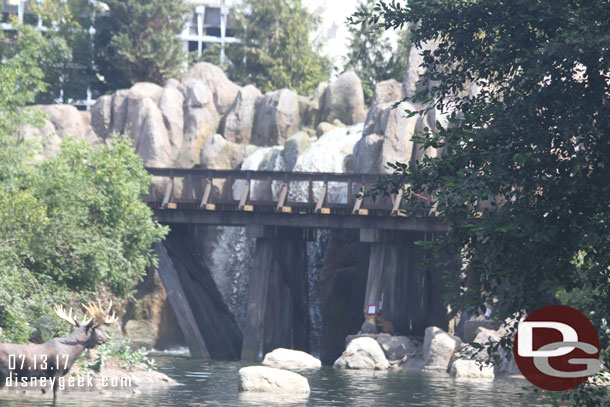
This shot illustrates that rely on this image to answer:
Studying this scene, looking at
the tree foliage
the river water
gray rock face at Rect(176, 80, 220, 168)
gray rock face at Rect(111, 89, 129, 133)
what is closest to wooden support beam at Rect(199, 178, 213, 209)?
the tree foliage

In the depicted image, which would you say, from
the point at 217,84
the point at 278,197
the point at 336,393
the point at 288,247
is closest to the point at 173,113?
the point at 217,84

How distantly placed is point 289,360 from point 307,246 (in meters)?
9.91

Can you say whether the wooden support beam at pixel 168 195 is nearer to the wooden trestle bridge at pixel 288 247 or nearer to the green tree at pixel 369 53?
the wooden trestle bridge at pixel 288 247

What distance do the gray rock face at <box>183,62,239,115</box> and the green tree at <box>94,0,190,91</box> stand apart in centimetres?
704

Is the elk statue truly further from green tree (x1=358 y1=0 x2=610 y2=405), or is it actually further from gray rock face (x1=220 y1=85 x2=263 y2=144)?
gray rock face (x1=220 y1=85 x2=263 y2=144)

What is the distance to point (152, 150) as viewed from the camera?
49.1 metres

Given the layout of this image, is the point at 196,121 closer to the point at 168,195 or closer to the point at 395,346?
the point at 168,195

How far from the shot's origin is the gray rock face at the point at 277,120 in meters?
50.3

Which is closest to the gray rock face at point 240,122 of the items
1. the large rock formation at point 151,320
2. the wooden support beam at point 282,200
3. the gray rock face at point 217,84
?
the gray rock face at point 217,84

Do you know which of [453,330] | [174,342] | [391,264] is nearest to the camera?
[391,264]

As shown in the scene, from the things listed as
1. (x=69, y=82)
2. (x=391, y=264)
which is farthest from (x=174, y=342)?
(x=69, y=82)

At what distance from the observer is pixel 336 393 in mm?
24312

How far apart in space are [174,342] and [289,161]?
31.1 feet

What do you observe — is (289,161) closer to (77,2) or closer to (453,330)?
(453,330)
